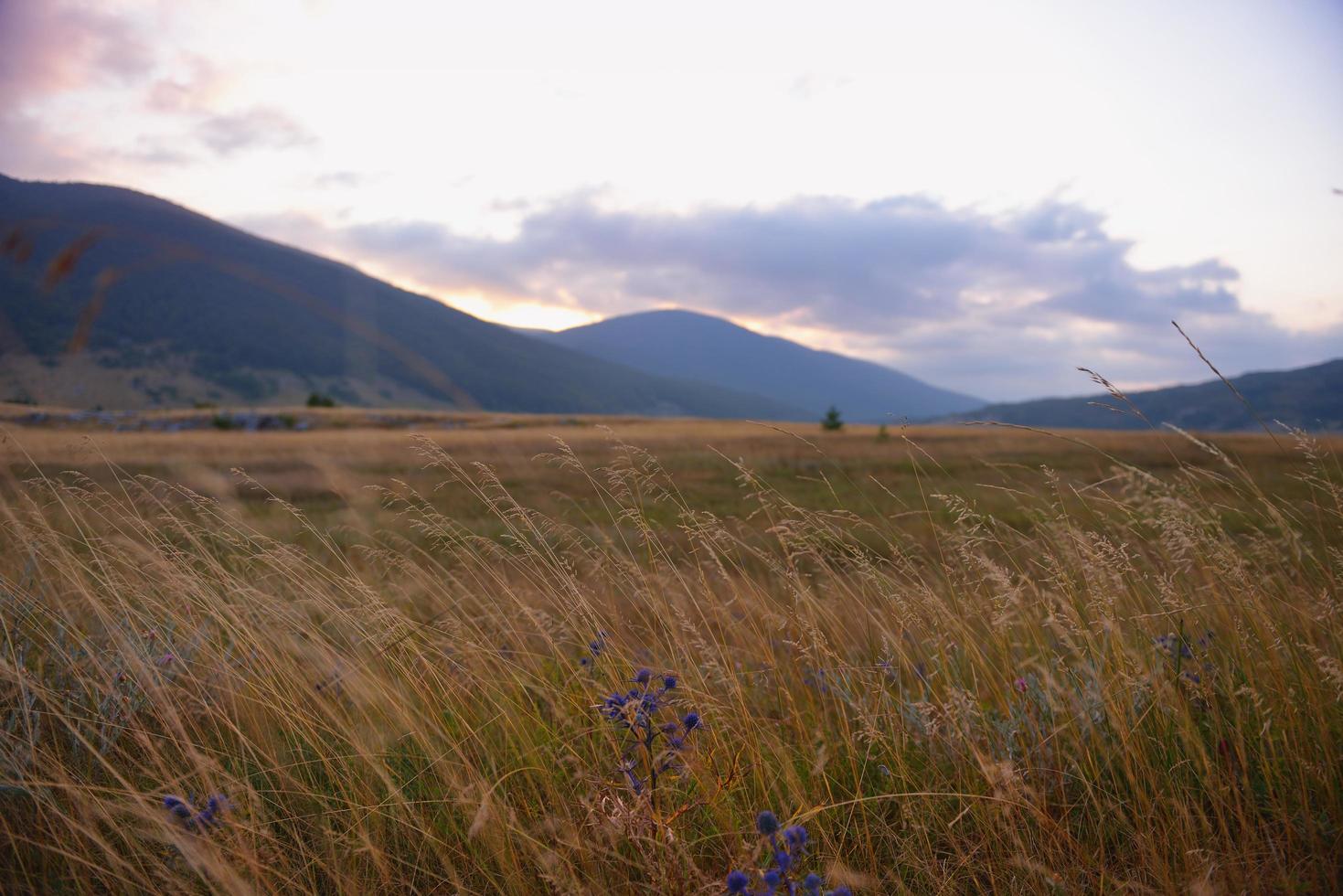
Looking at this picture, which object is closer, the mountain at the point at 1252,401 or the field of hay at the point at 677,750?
the field of hay at the point at 677,750

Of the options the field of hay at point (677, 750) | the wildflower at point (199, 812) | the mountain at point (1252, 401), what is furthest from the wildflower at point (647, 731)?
the mountain at point (1252, 401)

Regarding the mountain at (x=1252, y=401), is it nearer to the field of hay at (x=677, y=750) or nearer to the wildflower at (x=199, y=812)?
the field of hay at (x=677, y=750)

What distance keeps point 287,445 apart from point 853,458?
21503mm

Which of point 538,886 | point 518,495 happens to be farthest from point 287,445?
point 538,886

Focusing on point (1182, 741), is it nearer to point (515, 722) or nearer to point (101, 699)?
point (515, 722)

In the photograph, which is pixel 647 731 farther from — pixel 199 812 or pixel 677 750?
pixel 199 812

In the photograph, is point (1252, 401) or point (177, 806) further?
point (1252, 401)

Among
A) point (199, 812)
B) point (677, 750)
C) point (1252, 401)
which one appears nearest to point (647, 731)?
point (677, 750)

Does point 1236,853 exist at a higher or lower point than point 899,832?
higher

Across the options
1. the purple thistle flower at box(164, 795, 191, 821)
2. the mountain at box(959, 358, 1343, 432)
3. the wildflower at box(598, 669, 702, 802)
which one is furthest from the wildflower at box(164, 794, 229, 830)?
the mountain at box(959, 358, 1343, 432)

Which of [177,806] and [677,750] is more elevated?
[677,750]

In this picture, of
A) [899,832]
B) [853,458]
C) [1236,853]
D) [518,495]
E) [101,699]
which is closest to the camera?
[1236,853]

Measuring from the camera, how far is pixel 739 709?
8.89 feet

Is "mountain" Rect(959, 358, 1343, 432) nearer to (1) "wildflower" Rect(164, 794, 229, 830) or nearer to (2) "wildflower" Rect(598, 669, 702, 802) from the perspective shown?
(2) "wildflower" Rect(598, 669, 702, 802)
